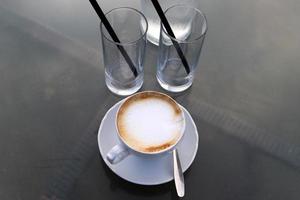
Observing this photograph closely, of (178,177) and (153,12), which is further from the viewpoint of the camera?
(153,12)

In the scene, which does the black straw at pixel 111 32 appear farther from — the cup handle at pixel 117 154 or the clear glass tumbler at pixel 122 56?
the cup handle at pixel 117 154

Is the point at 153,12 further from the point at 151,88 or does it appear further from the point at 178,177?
the point at 178,177

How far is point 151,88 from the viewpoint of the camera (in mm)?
676

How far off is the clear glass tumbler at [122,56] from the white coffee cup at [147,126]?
79 millimetres

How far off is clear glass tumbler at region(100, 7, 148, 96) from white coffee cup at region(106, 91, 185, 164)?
79 millimetres

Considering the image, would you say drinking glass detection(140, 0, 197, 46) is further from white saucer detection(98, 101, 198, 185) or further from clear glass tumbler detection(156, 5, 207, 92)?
white saucer detection(98, 101, 198, 185)

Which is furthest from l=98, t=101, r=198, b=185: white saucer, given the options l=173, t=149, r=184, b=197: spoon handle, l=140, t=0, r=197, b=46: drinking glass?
l=140, t=0, r=197, b=46: drinking glass

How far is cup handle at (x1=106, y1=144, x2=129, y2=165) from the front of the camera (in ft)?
1.73

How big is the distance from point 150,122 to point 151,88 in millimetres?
121

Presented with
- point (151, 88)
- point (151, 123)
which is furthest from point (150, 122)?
point (151, 88)

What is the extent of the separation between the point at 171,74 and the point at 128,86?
0.08 metres

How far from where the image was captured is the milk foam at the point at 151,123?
0.55 metres

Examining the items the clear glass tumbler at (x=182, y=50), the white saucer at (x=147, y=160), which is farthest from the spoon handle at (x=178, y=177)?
the clear glass tumbler at (x=182, y=50)

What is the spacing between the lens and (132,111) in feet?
1.89
